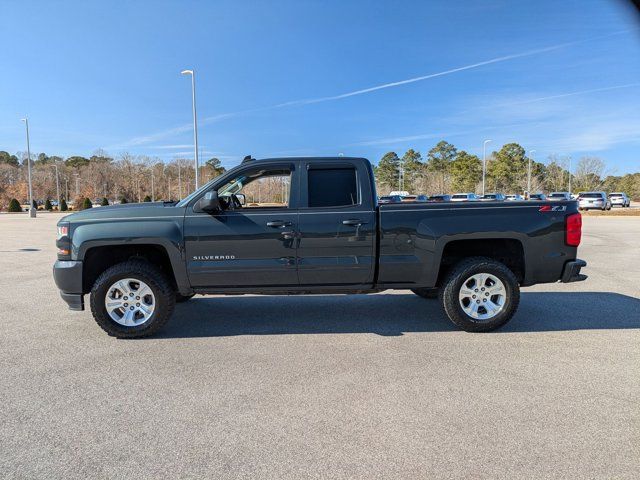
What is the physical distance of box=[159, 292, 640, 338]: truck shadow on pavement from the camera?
546cm

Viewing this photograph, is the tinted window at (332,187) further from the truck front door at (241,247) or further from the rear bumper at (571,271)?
the rear bumper at (571,271)

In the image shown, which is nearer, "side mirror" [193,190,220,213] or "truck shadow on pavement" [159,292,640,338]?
"side mirror" [193,190,220,213]

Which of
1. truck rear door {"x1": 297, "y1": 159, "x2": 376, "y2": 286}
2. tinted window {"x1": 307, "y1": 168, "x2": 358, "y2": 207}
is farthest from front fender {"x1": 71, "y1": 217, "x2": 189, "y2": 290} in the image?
tinted window {"x1": 307, "y1": 168, "x2": 358, "y2": 207}

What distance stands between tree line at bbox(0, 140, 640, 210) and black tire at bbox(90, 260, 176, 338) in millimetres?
67069

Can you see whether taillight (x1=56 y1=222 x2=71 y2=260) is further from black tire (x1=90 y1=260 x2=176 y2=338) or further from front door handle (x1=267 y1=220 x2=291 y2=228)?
front door handle (x1=267 y1=220 x2=291 y2=228)

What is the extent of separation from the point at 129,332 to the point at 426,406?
3.42 metres

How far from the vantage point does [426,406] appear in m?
3.43

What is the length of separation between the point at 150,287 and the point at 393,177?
8536cm

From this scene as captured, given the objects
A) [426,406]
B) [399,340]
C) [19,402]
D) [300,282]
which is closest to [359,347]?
[399,340]

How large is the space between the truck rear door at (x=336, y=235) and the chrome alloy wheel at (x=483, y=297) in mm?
1169

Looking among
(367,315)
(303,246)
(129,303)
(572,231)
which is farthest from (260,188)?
(572,231)

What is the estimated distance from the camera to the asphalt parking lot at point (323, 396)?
274 cm

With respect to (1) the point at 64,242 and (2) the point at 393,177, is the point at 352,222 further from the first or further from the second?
(2) the point at 393,177

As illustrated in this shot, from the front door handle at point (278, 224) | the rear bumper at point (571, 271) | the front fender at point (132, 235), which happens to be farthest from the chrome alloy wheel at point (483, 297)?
the front fender at point (132, 235)
